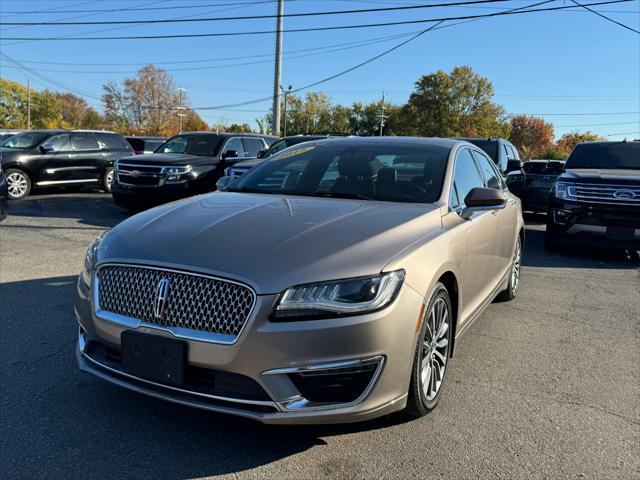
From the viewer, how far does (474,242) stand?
157 inches

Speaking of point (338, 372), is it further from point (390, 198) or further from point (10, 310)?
point (10, 310)

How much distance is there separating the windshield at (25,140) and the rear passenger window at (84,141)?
24.0 inches

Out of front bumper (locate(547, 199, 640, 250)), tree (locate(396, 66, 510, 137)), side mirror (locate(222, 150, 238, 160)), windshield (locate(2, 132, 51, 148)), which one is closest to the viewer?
front bumper (locate(547, 199, 640, 250))

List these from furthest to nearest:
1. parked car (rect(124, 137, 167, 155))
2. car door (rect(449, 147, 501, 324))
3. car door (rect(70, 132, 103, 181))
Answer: parked car (rect(124, 137, 167, 155)), car door (rect(70, 132, 103, 181)), car door (rect(449, 147, 501, 324))

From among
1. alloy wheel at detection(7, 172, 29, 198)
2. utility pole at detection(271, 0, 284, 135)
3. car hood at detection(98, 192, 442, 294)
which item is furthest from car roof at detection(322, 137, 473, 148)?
utility pole at detection(271, 0, 284, 135)

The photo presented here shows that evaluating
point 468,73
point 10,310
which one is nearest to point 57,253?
point 10,310

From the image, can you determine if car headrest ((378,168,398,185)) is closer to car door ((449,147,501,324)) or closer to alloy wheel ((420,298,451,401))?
car door ((449,147,501,324))

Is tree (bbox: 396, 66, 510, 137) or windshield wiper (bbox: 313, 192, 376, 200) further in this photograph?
tree (bbox: 396, 66, 510, 137)

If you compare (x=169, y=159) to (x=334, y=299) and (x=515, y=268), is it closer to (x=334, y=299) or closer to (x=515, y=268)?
(x=515, y=268)

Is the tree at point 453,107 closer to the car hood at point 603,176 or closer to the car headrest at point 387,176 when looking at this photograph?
the car hood at point 603,176

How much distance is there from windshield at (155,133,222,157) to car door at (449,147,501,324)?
334 inches

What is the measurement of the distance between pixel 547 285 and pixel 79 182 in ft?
38.4

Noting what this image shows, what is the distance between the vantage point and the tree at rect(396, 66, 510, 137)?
6850cm

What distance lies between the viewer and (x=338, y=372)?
255cm
